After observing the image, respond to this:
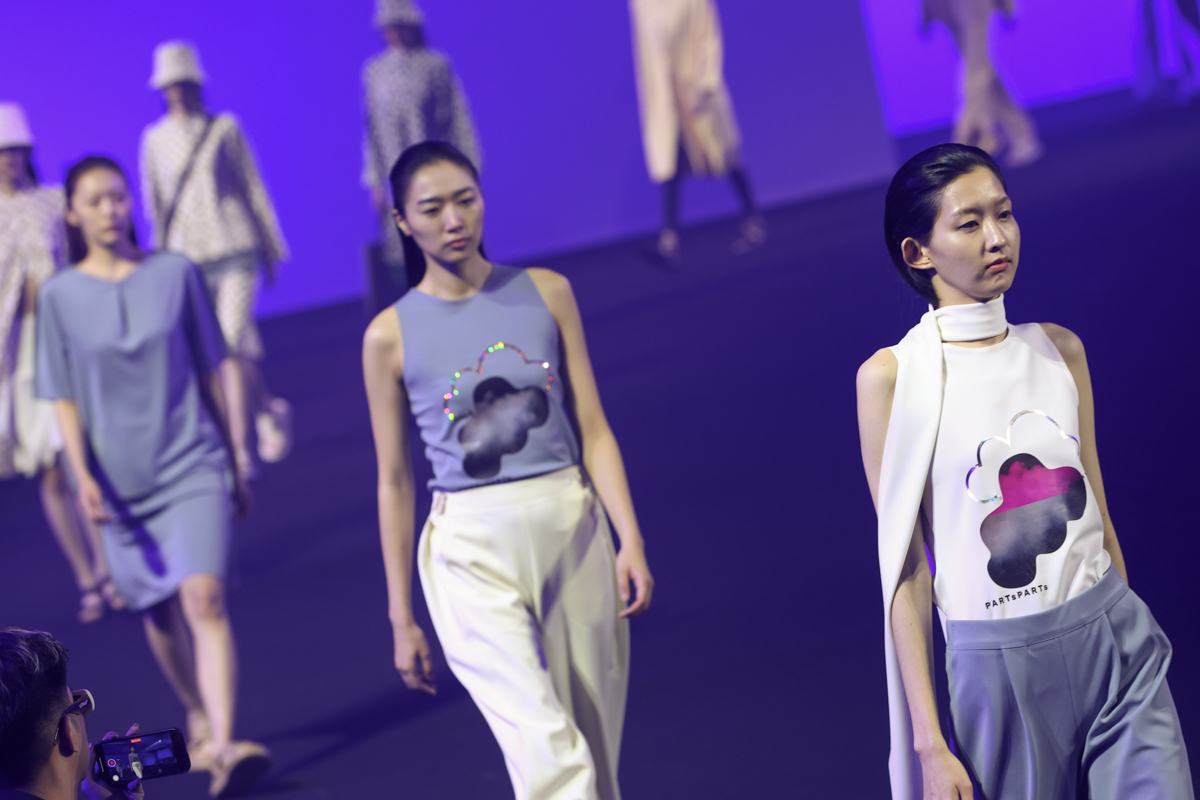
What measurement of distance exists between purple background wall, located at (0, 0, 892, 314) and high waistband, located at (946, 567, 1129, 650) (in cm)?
379

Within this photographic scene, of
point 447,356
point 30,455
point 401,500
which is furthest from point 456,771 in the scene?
point 30,455

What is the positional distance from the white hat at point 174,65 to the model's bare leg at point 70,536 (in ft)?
5.76

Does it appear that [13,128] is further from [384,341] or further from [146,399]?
[384,341]

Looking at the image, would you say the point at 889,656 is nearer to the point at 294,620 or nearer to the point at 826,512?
the point at 826,512

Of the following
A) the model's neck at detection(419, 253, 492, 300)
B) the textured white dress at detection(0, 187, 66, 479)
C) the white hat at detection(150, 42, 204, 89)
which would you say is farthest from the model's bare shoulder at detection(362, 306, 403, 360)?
the white hat at detection(150, 42, 204, 89)

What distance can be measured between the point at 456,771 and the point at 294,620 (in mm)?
1487

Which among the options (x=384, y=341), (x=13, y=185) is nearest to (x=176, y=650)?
(x=384, y=341)

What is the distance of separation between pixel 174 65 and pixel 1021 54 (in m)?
3.60

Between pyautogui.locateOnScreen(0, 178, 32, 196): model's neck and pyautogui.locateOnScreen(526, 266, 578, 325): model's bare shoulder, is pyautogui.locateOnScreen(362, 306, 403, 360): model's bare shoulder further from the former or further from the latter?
pyautogui.locateOnScreen(0, 178, 32, 196): model's neck

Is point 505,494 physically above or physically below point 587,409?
below

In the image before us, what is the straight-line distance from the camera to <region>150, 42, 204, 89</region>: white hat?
5.72 metres

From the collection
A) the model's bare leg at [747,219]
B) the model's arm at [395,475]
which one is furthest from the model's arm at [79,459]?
the model's bare leg at [747,219]

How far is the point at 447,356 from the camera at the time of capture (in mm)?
2684

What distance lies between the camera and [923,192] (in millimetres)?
1928
